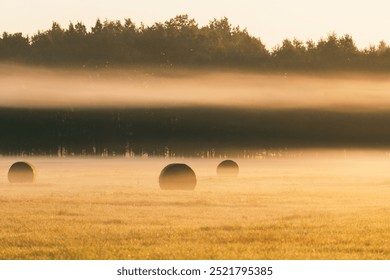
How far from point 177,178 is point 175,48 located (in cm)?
4658

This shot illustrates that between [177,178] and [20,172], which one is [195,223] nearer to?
[177,178]

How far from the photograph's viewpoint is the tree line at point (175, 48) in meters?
85.2

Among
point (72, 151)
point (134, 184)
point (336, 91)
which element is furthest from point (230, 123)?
point (134, 184)

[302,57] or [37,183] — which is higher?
[302,57]

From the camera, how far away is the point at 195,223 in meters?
24.8

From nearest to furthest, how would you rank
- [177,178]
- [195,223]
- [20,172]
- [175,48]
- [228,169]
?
[195,223] < [177,178] < [20,172] < [228,169] < [175,48]

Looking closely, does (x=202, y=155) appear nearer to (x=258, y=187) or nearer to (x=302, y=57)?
(x=302, y=57)

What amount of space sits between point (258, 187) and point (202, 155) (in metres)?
43.8

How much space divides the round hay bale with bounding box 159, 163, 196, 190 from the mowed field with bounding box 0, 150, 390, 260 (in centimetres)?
64

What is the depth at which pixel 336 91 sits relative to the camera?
88.6 metres

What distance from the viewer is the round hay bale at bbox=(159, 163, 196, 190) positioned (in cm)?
4244

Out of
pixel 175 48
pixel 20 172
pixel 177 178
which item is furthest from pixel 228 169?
pixel 175 48

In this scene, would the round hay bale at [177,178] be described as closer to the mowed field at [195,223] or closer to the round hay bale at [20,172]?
the mowed field at [195,223]

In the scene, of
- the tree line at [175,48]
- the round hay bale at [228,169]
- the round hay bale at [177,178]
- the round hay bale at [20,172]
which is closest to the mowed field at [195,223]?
the round hay bale at [177,178]
